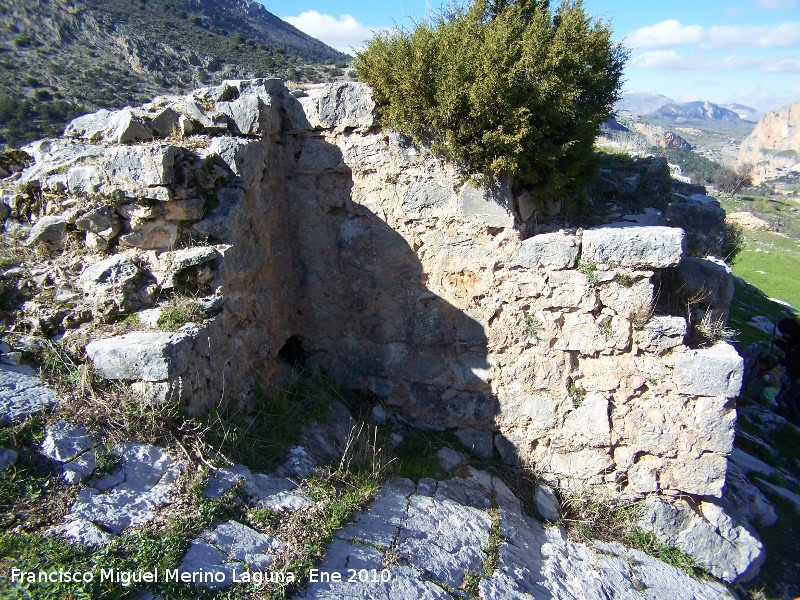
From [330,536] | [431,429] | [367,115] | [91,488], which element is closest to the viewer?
[91,488]

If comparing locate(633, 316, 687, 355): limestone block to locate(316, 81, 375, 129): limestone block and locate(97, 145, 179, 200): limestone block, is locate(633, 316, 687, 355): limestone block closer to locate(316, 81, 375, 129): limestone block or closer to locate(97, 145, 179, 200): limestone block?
locate(316, 81, 375, 129): limestone block

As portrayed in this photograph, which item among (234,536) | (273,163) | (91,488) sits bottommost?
(234,536)

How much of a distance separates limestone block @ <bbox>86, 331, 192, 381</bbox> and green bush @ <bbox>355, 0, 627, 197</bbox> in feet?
8.95

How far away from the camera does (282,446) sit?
13.8 ft

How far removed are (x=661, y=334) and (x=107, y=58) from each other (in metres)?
26.0

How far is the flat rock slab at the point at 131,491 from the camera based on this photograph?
3.04 metres

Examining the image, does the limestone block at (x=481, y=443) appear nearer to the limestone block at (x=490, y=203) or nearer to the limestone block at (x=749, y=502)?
the limestone block at (x=490, y=203)

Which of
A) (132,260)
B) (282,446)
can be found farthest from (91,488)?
(132,260)

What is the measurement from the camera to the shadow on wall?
5.20 meters

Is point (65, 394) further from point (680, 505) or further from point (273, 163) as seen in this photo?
point (680, 505)

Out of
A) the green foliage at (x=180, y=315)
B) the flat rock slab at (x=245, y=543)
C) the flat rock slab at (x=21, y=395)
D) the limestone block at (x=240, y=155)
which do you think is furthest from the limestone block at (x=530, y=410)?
the flat rock slab at (x=21, y=395)

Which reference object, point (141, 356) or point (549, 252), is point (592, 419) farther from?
point (141, 356)

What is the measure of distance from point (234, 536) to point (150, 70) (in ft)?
79.6

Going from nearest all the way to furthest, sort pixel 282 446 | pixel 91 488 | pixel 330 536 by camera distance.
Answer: pixel 91 488 → pixel 330 536 → pixel 282 446
